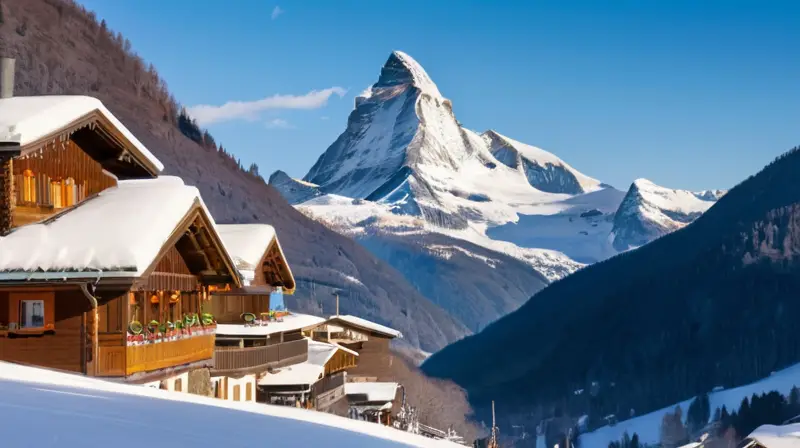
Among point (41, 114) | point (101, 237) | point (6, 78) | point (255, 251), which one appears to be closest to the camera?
point (101, 237)

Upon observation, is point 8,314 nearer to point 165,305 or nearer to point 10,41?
point 165,305

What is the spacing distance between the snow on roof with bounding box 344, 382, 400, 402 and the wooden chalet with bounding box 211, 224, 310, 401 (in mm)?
16719

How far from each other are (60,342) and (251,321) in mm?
19824

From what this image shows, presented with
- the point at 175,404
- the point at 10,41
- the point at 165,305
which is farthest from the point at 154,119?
the point at 175,404

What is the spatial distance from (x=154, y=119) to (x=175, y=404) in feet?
561

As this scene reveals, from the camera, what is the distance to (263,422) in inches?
816

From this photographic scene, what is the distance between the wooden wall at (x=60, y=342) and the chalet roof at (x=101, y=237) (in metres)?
1.26

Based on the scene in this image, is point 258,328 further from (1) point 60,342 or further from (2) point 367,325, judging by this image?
(2) point 367,325

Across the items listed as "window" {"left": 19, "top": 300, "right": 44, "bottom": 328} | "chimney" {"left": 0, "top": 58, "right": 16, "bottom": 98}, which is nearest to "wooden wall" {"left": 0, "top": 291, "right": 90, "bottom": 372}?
"window" {"left": 19, "top": 300, "right": 44, "bottom": 328}

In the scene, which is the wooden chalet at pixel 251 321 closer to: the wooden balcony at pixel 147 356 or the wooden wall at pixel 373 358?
the wooden balcony at pixel 147 356

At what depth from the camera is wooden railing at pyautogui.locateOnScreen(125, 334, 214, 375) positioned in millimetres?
32125

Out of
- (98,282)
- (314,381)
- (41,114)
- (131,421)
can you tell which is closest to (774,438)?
(314,381)

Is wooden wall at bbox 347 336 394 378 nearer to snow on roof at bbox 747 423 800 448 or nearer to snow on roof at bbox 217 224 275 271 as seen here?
snow on roof at bbox 747 423 800 448

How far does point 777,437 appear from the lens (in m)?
112
